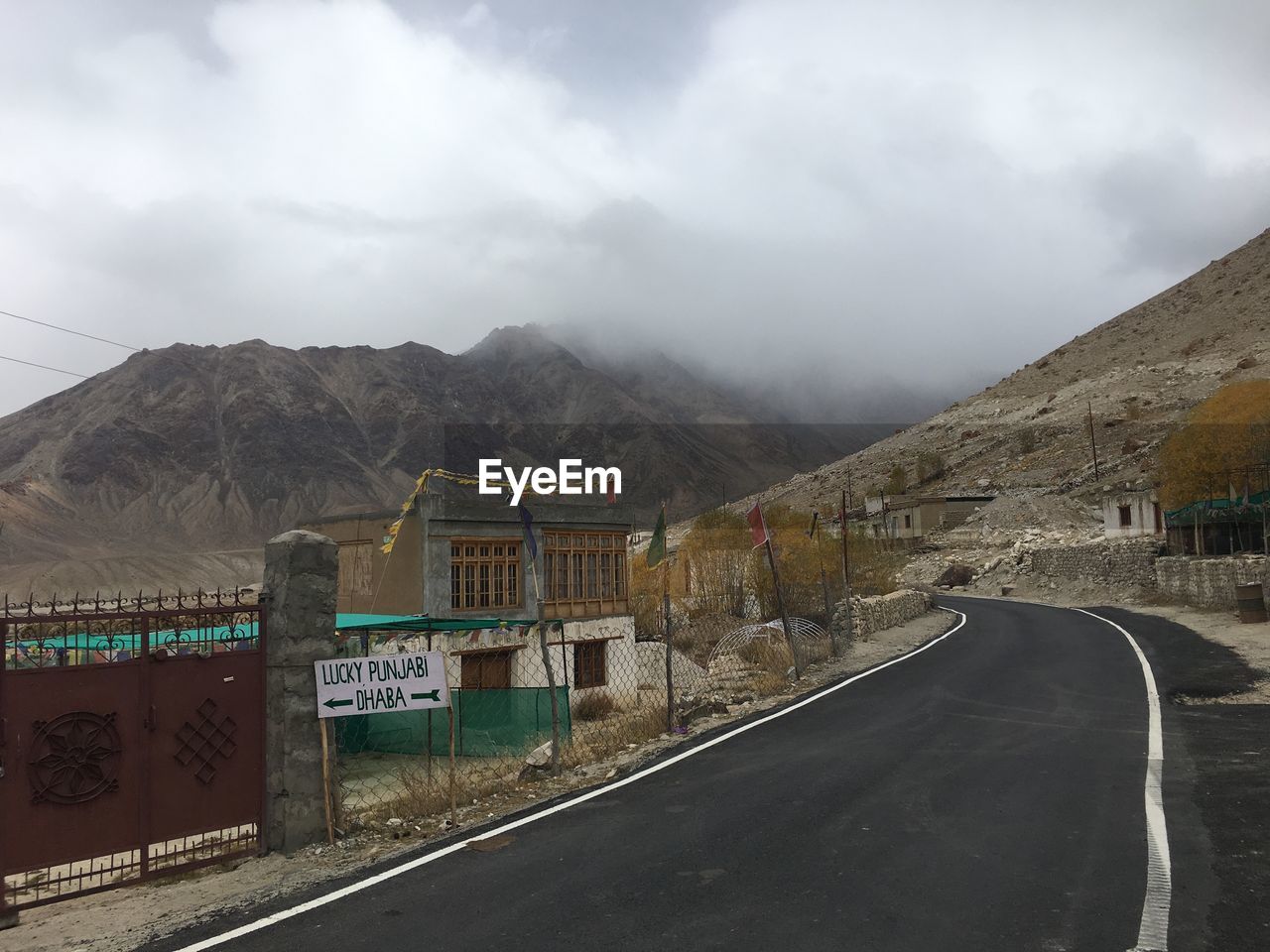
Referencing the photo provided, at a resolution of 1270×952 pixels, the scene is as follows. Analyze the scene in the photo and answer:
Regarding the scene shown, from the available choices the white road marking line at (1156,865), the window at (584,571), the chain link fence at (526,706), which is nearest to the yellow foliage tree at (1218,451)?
the chain link fence at (526,706)

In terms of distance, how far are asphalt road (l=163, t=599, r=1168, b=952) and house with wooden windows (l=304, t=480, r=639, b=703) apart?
12412mm

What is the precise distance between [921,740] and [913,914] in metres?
6.17

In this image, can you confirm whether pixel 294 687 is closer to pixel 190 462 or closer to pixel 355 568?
pixel 355 568

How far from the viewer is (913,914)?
6.08 metres

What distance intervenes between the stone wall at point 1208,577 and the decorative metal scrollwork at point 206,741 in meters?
30.9

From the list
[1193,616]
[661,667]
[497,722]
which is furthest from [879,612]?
[497,722]

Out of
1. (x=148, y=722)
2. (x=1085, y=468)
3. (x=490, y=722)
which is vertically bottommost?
(x=490, y=722)

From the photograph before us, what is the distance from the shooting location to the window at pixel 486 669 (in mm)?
23750

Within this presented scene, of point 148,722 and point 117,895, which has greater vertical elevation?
point 148,722

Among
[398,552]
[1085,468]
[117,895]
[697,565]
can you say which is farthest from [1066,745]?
[1085,468]

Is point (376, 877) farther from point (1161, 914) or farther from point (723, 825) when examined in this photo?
point (1161, 914)

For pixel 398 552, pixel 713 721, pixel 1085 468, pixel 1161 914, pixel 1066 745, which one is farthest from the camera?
pixel 1085 468

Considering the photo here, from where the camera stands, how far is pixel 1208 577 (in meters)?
34.7

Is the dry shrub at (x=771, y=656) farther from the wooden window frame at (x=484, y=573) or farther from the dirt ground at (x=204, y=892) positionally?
the dirt ground at (x=204, y=892)
